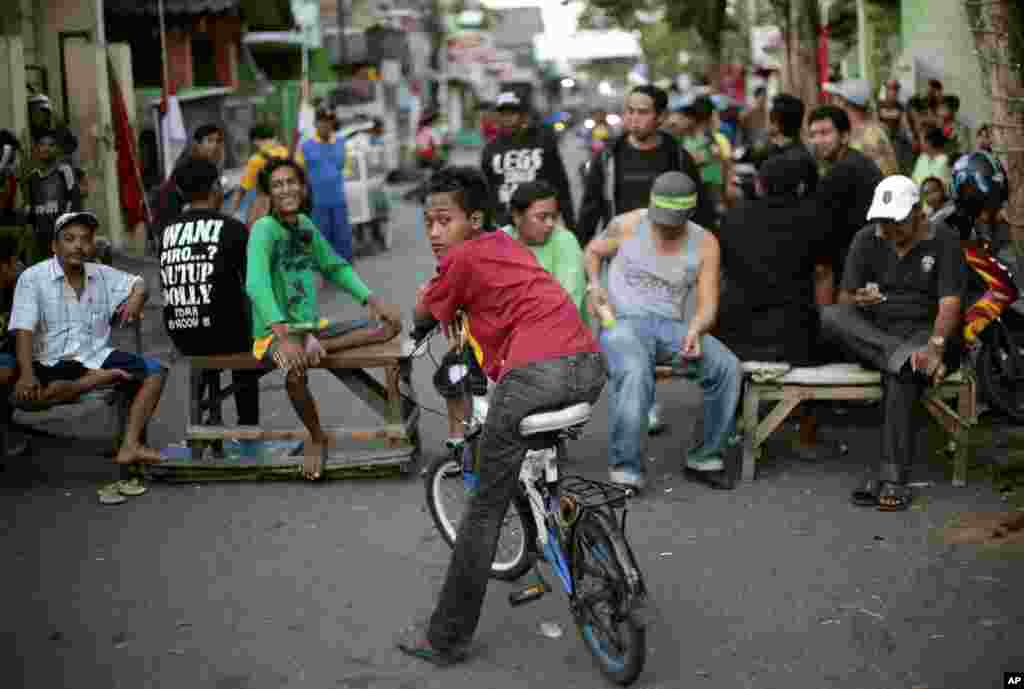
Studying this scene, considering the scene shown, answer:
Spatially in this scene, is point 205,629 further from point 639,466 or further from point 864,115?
point 864,115

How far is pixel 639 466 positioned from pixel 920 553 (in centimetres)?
163

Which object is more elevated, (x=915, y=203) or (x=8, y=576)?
(x=915, y=203)

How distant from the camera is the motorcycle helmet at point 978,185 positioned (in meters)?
8.35

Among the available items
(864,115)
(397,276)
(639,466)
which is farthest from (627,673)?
(397,276)

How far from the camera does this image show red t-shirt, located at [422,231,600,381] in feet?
16.9

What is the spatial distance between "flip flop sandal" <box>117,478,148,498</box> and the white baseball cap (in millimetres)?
4244

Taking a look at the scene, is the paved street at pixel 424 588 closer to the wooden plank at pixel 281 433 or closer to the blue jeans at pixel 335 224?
the wooden plank at pixel 281 433

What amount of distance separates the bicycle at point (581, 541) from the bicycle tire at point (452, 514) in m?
0.34

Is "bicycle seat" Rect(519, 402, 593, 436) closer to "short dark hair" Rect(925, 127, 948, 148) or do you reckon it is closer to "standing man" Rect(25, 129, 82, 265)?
"standing man" Rect(25, 129, 82, 265)

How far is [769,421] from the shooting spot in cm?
770

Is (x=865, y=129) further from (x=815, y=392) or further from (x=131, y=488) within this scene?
(x=131, y=488)

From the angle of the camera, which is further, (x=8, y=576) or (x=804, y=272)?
(x=804, y=272)

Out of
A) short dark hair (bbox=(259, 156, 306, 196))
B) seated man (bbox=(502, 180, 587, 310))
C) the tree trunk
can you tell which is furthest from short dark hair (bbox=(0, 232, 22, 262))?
the tree trunk

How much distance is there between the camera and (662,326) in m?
→ 7.79
